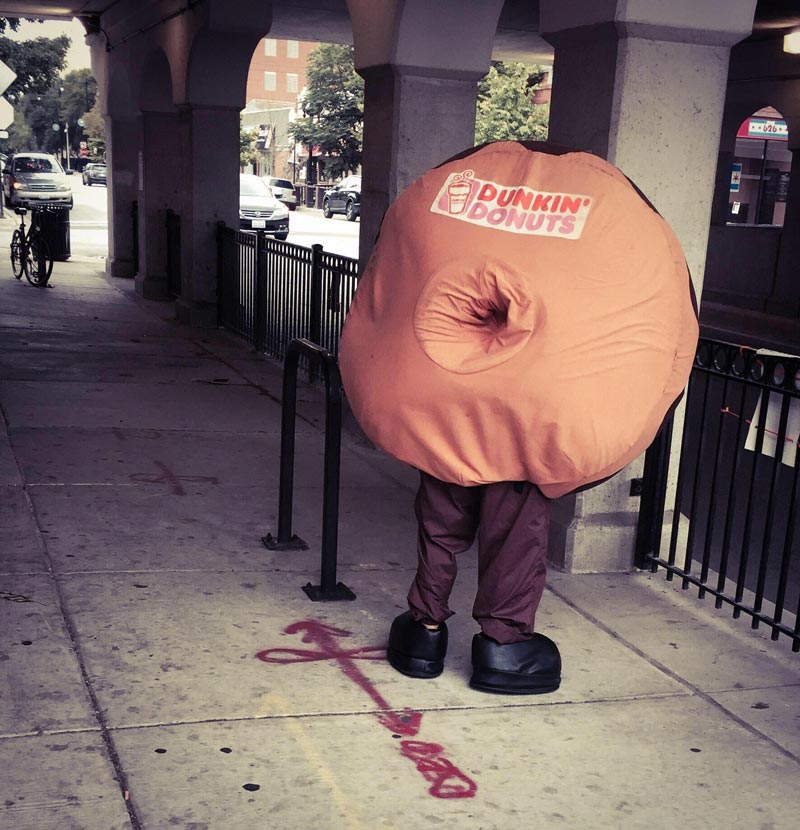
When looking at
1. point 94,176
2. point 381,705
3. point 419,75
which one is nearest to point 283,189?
point 94,176

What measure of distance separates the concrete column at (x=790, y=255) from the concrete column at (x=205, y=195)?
9.94 meters

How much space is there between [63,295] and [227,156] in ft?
12.2

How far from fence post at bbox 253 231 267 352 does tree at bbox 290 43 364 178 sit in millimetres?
47455

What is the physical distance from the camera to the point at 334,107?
58250 millimetres

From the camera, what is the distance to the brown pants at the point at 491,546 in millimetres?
3717

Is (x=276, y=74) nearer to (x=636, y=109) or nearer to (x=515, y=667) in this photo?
(x=636, y=109)

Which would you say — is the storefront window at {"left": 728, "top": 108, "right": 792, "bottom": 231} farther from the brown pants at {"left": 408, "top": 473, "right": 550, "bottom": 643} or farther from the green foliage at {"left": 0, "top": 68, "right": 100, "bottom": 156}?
the green foliage at {"left": 0, "top": 68, "right": 100, "bottom": 156}

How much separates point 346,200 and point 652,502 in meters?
41.7

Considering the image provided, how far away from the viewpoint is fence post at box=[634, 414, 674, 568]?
17.3 ft

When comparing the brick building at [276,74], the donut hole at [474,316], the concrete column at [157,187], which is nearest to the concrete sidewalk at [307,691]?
the donut hole at [474,316]

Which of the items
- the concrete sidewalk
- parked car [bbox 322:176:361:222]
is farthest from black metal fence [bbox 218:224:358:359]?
parked car [bbox 322:176:361:222]

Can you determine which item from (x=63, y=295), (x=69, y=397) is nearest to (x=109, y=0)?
(x=63, y=295)

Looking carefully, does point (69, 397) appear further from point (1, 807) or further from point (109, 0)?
point (109, 0)

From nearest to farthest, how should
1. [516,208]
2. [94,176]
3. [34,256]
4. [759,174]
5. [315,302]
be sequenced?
1. [516,208]
2. [315,302]
3. [34,256]
4. [759,174]
5. [94,176]
